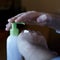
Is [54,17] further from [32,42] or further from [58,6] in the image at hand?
[58,6]

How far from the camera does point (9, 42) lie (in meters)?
0.52

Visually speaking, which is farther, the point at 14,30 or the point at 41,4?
the point at 41,4

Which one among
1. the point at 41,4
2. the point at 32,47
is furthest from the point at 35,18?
the point at 41,4

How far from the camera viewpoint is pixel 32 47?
429mm

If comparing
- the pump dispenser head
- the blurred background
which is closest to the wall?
the blurred background

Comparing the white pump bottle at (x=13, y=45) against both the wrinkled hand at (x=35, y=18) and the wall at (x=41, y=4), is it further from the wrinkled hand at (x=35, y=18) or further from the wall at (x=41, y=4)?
the wall at (x=41, y=4)

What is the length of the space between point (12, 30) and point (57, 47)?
0.18 m

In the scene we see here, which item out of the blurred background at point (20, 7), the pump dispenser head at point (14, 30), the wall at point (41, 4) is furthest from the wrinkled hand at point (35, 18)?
the wall at point (41, 4)

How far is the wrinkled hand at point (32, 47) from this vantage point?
39 cm

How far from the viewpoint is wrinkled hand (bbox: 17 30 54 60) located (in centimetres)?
39

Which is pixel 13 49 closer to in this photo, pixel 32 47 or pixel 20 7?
pixel 32 47

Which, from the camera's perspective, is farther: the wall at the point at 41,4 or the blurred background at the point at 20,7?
the wall at the point at 41,4

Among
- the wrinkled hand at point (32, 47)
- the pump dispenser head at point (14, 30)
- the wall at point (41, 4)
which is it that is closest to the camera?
the wrinkled hand at point (32, 47)

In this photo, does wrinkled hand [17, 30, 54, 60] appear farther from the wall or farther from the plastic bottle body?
the wall
